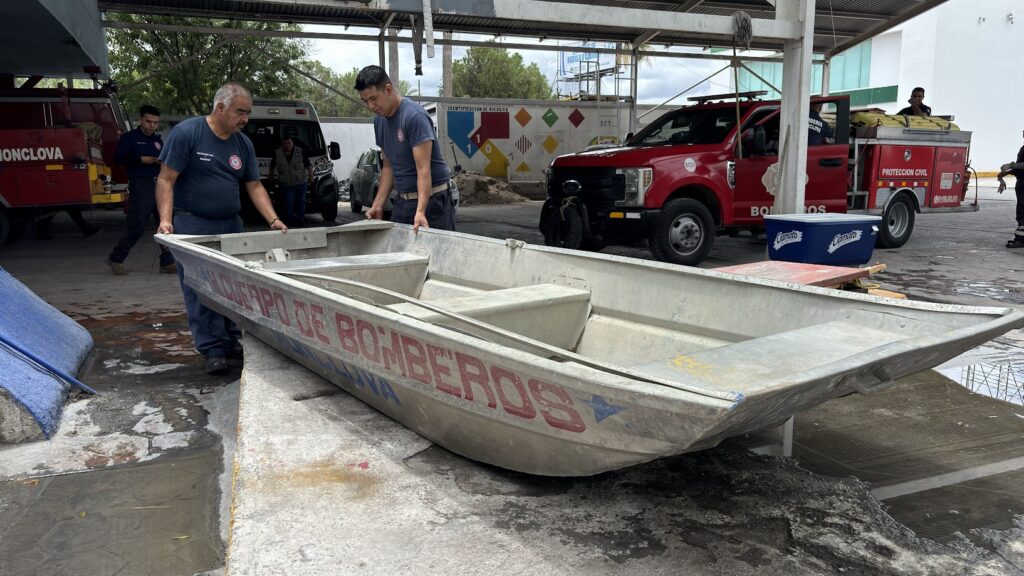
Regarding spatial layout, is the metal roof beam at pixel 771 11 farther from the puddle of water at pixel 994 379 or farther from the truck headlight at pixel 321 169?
the puddle of water at pixel 994 379

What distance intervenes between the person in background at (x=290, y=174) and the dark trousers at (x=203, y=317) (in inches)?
329

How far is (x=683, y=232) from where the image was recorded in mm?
8375

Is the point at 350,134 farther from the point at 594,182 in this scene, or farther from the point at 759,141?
the point at 759,141

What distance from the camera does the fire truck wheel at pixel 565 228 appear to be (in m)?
8.45

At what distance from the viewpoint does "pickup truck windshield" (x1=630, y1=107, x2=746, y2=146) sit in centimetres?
887

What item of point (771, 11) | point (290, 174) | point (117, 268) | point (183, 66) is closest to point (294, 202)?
point (290, 174)

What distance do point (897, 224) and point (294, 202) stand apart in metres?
10.1

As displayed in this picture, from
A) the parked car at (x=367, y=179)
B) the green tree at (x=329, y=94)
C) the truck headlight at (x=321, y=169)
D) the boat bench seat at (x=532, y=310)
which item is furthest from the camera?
the green tree at (x=329, y=94)

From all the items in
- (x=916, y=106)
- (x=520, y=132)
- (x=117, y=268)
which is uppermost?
(x=520, y=132)

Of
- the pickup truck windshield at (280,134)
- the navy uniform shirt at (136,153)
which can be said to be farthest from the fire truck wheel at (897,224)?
the pickup truck windshield at (280,134)

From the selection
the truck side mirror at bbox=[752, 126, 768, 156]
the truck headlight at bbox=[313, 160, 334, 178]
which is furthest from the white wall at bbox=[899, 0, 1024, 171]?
the truck headlight at bbox=[313, 160, 334, 178]

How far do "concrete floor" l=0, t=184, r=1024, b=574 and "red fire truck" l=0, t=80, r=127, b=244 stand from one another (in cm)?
667

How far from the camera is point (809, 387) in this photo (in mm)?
2023

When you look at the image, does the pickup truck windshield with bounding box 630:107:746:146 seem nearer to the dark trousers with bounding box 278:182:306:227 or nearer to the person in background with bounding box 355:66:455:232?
the person in background with bounding box 355:66:455:232
